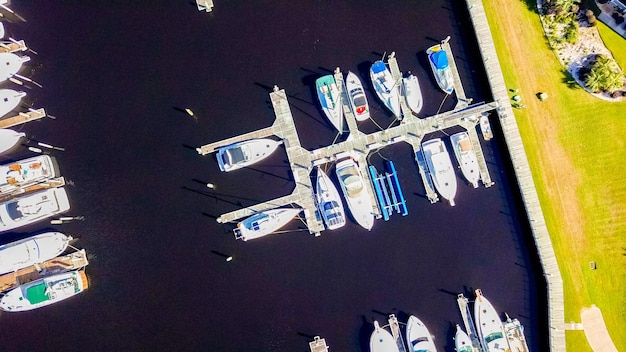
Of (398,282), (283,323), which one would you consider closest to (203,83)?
(283,323)

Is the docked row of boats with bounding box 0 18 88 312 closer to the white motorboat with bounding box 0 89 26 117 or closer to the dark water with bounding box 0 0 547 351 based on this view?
the white motorboat with bounding box 0 89 26 117

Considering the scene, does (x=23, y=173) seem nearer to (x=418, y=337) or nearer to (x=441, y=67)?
(x=418, y=337)

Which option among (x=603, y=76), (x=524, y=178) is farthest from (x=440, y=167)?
(x=603, y=76)

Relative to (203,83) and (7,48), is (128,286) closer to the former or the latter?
(203,83)

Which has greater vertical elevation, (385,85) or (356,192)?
(385,85)

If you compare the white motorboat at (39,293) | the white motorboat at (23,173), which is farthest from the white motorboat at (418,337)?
the white motorboat at (23,173)

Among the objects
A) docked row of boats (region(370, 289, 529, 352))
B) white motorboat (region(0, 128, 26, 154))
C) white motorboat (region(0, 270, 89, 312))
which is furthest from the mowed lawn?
white motorboat (region(0, 128, 26, 154))

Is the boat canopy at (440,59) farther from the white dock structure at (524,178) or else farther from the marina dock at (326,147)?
the marina dock at (326,147)
